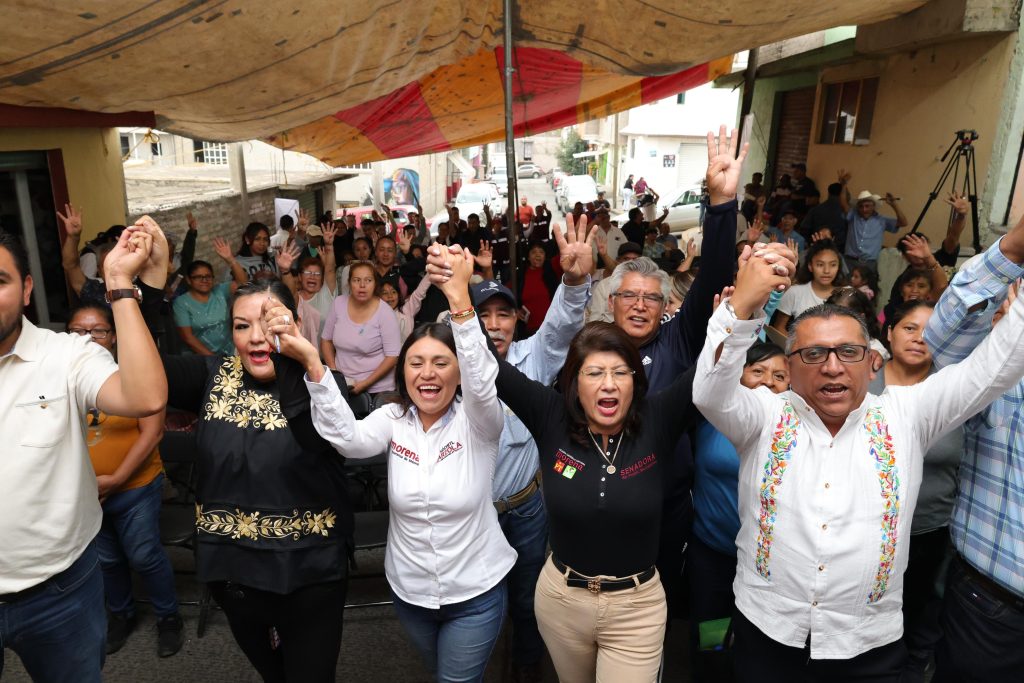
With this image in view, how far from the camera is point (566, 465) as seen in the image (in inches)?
90.0

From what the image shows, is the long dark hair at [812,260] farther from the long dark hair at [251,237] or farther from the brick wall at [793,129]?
the brick wall at [793,129]

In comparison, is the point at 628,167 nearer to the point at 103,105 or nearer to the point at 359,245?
the point at 359,245

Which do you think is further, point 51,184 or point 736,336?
point 51,184

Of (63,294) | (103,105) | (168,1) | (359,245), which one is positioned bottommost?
(63,294)

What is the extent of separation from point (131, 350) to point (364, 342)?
9.29ft

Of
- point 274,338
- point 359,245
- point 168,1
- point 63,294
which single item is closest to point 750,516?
point 274,338

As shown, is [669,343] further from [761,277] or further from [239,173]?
[239,173]

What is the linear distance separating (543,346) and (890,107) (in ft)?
27.5

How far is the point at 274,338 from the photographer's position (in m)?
2.10

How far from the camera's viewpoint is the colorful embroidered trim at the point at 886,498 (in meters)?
1.94

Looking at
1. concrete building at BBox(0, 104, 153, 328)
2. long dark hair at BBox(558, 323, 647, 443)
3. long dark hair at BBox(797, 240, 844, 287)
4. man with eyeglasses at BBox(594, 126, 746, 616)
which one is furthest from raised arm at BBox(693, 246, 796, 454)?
concrete building at BBox(0, 104, 153, 328)

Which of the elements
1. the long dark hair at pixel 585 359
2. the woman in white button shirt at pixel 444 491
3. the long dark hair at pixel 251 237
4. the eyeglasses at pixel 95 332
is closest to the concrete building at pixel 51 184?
the long dark hair at pixel 251 237

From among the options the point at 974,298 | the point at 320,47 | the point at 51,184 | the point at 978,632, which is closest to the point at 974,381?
the point at 974,298

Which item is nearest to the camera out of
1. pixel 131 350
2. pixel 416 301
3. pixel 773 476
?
pixel 131 350
